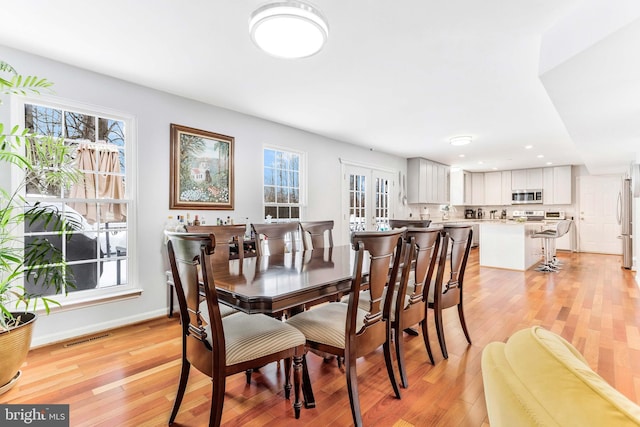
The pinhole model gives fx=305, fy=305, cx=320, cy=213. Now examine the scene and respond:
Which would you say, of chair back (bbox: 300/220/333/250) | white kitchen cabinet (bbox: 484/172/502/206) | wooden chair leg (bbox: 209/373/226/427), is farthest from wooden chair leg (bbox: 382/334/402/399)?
white kitchen cabinet (bbox: 484/172/502/206)

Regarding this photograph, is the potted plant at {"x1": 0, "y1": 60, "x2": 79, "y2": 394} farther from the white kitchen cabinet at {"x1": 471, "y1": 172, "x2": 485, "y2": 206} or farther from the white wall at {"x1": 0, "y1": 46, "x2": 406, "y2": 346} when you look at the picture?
the white kitchen cabinet at {"x1": 471, "y1": 172, "x2": 485, "y2": 206}

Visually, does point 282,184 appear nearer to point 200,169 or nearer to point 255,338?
point 200,169

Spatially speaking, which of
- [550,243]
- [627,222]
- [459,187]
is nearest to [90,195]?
[550,243]

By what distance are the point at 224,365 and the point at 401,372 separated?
1.18m

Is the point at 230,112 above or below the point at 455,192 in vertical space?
above

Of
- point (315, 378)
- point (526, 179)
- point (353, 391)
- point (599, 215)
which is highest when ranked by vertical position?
point (526, 179)

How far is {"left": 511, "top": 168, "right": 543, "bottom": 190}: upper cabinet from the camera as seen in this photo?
336 inches

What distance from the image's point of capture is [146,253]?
322cm

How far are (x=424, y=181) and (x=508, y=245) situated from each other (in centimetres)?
230

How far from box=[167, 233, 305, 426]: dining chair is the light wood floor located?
239mm

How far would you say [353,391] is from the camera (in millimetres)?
1586

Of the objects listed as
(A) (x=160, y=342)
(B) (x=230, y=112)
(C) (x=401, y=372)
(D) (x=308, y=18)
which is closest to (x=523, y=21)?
(D) (x=308, y=18)

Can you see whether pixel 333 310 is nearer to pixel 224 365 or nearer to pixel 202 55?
pixel 224 365

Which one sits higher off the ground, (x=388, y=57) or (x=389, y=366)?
(x=388, y=57)
